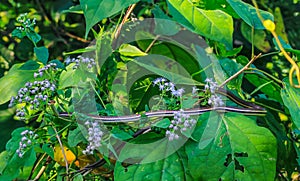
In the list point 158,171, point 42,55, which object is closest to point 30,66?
point 42,55

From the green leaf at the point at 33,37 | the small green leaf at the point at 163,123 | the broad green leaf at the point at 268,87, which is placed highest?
the green leaf at the point at 33,37

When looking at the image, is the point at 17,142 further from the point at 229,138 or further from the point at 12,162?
the point at 229,138

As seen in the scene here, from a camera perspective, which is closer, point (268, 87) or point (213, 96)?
point (213, 96)

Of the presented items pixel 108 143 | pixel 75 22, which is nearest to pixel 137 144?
pixel 108 143

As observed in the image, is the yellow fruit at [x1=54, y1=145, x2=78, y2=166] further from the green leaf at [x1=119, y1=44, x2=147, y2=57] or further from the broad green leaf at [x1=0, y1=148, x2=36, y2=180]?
the green leaf at [x1=119, y1=44, x2=147, y2=57]

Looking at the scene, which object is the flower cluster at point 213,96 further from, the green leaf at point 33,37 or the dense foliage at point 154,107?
the green leaf at point 33,37

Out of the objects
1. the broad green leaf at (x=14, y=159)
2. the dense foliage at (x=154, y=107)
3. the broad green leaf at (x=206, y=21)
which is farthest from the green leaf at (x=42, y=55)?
the broad green leaf at (x=206, y=21)

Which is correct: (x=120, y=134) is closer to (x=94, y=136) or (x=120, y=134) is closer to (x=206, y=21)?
(x=94, y=136)
